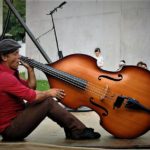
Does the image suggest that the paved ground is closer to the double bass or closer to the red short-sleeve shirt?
the double bass

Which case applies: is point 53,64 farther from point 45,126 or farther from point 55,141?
point 45,126

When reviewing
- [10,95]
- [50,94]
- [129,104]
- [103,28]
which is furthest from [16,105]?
[103,28]

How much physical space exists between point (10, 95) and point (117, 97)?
956 millimetres

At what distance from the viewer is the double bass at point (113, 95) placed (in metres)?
4.70

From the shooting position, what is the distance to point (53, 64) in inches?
191

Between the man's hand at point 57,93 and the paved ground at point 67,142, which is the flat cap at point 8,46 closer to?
the man's hand at point 57,93

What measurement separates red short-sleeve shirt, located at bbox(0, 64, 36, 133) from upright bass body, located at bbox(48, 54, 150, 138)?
348mm

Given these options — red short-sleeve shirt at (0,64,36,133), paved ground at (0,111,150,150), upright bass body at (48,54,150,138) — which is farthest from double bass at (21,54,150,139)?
red short-sleeve shirt at (0,64,36,133)

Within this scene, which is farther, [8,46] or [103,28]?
[103,28]

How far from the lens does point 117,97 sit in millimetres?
4691

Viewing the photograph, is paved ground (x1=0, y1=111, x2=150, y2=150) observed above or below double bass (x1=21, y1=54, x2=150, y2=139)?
below

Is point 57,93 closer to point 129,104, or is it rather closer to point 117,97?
point 117,97

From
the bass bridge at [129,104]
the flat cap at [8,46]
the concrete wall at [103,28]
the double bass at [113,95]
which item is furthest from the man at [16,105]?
the concrete wall at [103,28]

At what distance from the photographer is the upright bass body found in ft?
15.4
